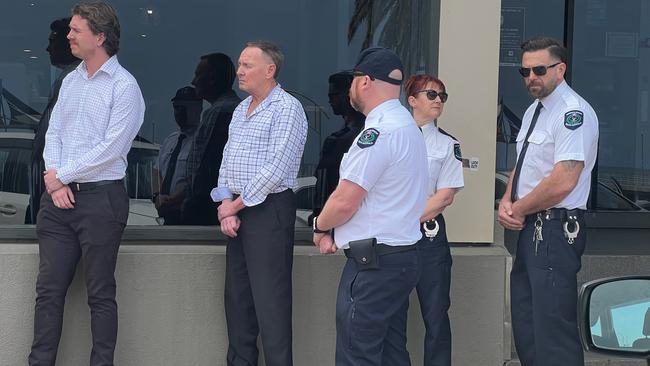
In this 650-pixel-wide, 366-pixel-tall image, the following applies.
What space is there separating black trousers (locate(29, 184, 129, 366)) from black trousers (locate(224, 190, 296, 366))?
66 cm

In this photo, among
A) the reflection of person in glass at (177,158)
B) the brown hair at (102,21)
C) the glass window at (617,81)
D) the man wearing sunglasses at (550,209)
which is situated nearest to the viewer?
the man wearing sunglasses at (550,209)

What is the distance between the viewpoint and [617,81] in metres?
6.99

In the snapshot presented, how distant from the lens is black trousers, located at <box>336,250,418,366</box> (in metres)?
3.89

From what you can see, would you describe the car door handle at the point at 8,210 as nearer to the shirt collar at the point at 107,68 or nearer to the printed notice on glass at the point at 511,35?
the shirt collar at the point at 107,68

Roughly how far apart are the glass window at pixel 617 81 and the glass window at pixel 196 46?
2.01 meters

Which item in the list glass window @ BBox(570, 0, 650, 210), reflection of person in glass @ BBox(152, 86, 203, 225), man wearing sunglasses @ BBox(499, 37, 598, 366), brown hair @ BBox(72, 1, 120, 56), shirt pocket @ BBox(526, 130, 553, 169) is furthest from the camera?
glass window @ BBox(570, 0, 650, 210)

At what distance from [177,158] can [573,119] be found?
2.47 m

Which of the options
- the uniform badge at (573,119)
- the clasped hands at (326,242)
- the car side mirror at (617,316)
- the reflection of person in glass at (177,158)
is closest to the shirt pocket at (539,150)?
the uniform badge at (573,119)

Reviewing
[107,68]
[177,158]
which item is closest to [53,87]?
[107,68]

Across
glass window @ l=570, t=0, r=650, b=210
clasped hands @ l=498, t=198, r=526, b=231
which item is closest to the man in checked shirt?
clasped hands @ l=498, t=198, r=526, b=231

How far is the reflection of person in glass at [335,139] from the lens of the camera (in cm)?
562

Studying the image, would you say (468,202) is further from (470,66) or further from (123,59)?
(123,59)

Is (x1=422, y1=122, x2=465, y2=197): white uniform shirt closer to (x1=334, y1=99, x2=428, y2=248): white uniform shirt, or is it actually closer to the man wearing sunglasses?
the man wearing sunglasses

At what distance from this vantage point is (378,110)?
157 inches
